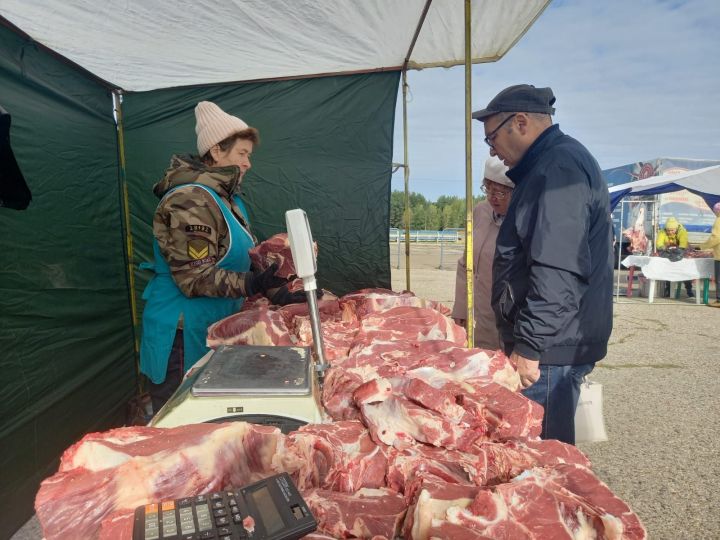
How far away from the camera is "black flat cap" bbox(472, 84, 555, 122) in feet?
8.10

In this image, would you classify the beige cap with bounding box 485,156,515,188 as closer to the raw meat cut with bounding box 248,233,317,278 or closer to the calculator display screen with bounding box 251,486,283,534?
the raw meat cut with bounding box 248,233,317,278

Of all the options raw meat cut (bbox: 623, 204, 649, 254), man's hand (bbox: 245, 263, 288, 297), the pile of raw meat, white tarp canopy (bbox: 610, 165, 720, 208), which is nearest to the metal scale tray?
the pile of raw meat

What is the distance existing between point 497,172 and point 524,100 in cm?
94

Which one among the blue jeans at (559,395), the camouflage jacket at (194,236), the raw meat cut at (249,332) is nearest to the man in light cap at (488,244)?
the blue jeans at (559,395)

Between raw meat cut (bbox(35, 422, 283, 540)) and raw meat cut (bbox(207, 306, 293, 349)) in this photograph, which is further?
raw meat cut (bbox(207, 306, 293, 349))

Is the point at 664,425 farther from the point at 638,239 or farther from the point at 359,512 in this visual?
the point at 638,239

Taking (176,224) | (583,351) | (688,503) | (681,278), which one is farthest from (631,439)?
(681,278)

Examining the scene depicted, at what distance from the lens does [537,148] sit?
2.47 metres

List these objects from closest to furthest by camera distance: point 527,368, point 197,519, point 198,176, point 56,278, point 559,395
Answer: point 197,519
point 527,368
point 559,395
point 198,176
point 56,278

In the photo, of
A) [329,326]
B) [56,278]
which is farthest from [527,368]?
[56,278]

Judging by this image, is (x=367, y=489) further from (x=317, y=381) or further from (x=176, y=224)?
(x=176, y=224)

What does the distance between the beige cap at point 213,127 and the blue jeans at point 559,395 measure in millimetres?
2112

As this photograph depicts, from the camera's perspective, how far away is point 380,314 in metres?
2.51

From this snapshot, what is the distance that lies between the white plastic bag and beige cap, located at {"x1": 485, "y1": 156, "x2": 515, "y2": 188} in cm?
145
